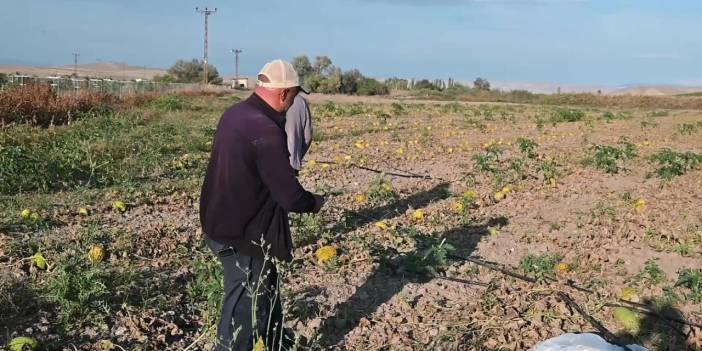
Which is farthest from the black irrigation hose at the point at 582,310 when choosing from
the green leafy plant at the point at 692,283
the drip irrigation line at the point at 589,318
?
the green leafy plant at the point at 692,283

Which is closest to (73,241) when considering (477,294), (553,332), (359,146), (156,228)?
(156,228)

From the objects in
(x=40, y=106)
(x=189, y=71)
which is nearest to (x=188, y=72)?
(x=189, y=71)

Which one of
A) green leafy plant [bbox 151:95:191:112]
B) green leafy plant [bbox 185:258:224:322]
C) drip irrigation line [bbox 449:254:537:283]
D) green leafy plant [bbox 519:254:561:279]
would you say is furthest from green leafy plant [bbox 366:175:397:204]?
green leafy plant [bbox 151:95:191:112]

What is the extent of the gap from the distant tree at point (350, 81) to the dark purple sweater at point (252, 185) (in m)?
62.4

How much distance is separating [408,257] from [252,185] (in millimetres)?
2327

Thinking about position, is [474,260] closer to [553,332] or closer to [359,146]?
[553,332]

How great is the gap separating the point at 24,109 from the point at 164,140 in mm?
4025

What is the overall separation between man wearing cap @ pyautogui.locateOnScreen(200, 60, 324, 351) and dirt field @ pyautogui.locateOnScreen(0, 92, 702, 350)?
61cm

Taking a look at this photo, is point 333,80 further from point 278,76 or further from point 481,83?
point 278,76

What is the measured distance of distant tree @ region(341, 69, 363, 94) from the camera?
216ft

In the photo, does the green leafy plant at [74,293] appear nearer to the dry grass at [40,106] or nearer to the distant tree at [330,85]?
the dry grass at [40,106]

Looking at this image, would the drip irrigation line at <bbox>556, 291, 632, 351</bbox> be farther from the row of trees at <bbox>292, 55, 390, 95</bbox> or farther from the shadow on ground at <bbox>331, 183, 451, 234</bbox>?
the row of trees at <bbox>292, 55, 390, 95</bbox>

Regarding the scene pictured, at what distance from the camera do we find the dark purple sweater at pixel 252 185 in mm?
3061

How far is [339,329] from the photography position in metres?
4.17
